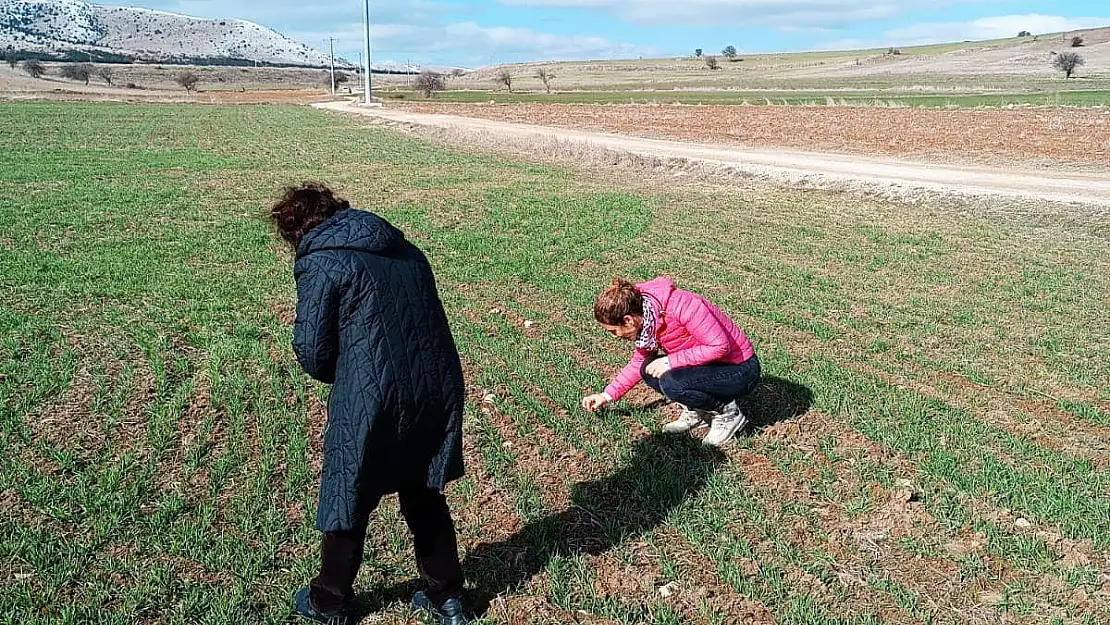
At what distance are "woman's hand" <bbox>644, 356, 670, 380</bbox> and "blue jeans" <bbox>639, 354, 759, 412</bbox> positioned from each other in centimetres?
2

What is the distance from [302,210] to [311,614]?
60.8 inches

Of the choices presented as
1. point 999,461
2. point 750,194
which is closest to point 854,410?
point 999,461

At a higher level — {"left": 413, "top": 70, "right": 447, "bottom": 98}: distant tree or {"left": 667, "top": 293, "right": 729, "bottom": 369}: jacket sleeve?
{"left": 413, "top": 70, "right": 447, "bottom": 98}: distant tree

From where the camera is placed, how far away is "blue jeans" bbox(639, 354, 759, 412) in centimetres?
482

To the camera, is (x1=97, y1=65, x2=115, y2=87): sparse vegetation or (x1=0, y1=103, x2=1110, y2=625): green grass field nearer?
(x1=0, y1=103, x2=1110, y2=625): green grass field

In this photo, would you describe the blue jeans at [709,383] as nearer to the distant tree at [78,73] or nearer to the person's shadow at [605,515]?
the person's shadow at [605,515]

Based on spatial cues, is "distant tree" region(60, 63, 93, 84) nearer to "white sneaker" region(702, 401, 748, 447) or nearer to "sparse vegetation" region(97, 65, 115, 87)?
A: "sparse vegetation" region(97, 65, 115, 87)

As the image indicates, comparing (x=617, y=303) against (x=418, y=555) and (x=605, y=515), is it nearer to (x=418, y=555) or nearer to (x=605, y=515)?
(x=605, y=515)

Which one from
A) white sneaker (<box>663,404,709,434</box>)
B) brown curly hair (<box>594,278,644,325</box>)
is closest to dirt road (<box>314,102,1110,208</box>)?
white sneaker (<box>663,404,709,434</box>)

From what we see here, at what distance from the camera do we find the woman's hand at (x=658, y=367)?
A: 487cm

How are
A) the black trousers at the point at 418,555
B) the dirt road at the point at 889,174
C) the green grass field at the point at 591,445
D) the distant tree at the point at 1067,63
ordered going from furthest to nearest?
the distant tree at the point at 1067,63, the dirt road at the point at 889,174, the green grass field at the point at 591,445, the black trousers at the point at 418,555

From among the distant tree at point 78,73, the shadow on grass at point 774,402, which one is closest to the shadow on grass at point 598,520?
the shadow on grass at point 774,402

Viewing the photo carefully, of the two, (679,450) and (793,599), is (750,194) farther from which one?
(793,599)

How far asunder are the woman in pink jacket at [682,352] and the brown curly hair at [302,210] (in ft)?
5.82
